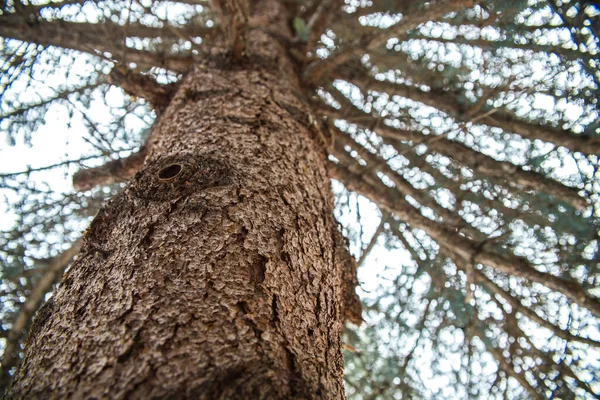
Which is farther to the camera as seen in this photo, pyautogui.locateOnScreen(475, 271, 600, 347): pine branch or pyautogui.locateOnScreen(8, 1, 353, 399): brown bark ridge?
pyautogui.locateOnScreen(475, 271, 600, 347): pine branch

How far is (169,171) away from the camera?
1.50 meters

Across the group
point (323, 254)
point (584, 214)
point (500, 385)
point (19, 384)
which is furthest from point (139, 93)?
point (500, 385)

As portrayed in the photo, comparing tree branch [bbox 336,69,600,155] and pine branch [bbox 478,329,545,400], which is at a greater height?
tree branch [bbox 336,69,600,155]

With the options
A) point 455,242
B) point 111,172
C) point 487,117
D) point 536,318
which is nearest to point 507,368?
point 536,318

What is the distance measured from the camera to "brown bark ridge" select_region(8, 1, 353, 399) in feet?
2.94

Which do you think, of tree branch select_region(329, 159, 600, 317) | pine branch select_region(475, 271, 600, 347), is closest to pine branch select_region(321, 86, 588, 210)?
tree branch select_region(329, 159, 600, 317)

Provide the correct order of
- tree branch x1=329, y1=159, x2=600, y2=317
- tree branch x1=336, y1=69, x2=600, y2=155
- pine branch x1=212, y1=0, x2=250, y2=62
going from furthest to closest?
1. tree branch x1=336, y1=69, x2=600, y2=155
2. tree branch x1=329, y1=159, x2=600, y2=317
3. pine branch x1=212, y1=0, x2=250, y2=62

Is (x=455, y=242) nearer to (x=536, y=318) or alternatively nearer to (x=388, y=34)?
(x=536, y=318)

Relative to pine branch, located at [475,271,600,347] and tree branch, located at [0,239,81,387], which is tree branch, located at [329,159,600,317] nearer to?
pine branch, located at [475,271,600,347]

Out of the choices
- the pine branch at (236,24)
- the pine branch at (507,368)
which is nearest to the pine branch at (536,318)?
the pine branch at (507,368)

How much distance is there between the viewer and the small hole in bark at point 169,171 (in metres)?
1.49

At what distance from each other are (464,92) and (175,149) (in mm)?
2289

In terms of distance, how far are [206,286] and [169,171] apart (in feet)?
1.89

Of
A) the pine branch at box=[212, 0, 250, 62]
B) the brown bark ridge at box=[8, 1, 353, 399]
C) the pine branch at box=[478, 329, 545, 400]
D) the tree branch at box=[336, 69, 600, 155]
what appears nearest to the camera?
the brown bark ridge at box=[8, 1, 353, 399]
